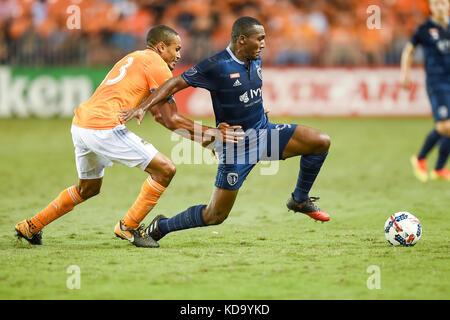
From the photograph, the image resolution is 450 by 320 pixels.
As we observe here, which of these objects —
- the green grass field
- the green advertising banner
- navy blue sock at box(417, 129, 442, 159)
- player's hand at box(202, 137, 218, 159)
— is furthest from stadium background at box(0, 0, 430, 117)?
player's hand at box(202, 137, 218, 159)

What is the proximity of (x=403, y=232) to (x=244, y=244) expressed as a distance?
146cm

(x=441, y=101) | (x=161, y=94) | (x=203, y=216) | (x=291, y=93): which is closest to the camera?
(x=161, y=94)

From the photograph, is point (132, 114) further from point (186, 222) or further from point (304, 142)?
point (304, 142)

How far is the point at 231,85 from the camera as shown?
240 inches

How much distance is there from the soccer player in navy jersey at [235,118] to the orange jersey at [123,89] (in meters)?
0.14

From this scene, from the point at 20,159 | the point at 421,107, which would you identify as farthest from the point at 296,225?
the point at 421,107

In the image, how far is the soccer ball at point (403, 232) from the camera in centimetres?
614

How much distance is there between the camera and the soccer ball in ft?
20.2

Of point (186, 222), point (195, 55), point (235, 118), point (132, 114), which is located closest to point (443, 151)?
point (235, 118)

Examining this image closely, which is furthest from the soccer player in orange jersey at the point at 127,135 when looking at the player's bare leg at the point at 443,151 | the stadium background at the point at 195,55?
the stadium background at the point at 195,55

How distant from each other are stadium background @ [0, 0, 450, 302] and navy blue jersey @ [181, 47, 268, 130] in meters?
1.21

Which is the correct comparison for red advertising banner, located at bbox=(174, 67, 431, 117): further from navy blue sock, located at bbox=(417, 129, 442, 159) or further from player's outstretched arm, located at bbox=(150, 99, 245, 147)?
player's outstretched arm, located at bbox=(150, 99, 245, 147)

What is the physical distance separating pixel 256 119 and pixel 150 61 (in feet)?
3.66

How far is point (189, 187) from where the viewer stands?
10.4 meters
